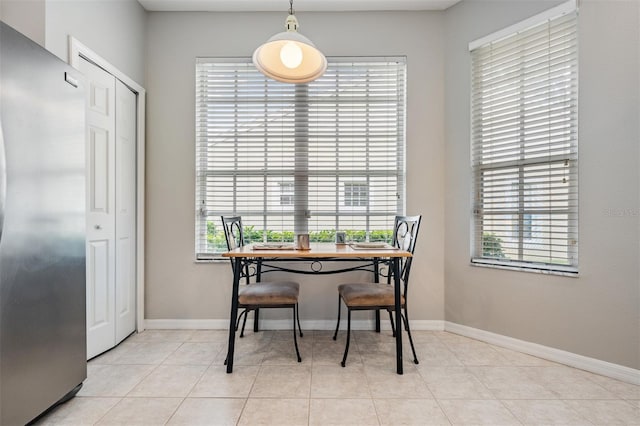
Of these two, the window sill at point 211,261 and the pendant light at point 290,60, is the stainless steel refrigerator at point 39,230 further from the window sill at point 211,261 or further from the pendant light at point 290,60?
the window sill at point 211,261

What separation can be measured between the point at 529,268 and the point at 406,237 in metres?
0.94

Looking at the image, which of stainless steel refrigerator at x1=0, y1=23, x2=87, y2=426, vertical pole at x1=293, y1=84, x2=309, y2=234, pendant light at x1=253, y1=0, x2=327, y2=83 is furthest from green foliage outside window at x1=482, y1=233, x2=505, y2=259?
stainless steel refrigerator at x1=0, y1=23, x2=87, y2=426

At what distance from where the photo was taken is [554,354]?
2.36m

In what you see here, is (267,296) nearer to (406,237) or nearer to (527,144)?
(406,237)

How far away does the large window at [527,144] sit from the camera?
2.32 metres

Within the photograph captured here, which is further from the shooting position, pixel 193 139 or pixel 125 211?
pixel 193 139

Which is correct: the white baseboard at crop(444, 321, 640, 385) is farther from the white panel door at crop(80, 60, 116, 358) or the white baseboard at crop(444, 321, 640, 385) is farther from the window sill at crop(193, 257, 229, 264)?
the white panel door at crop(80, 60, 116, 358)

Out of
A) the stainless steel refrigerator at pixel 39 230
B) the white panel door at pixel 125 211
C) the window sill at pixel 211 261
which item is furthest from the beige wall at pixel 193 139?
the stainless steel refrigerator at pixel 39 230

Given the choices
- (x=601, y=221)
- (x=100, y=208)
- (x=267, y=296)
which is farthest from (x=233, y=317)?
(x=601, y=221)

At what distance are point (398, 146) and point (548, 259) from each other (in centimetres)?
151

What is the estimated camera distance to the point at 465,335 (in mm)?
2844

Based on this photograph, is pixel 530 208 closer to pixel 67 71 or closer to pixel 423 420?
pixel 423 420

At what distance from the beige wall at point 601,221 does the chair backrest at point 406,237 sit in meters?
0.82

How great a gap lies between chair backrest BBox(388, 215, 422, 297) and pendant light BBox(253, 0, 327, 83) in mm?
1265
